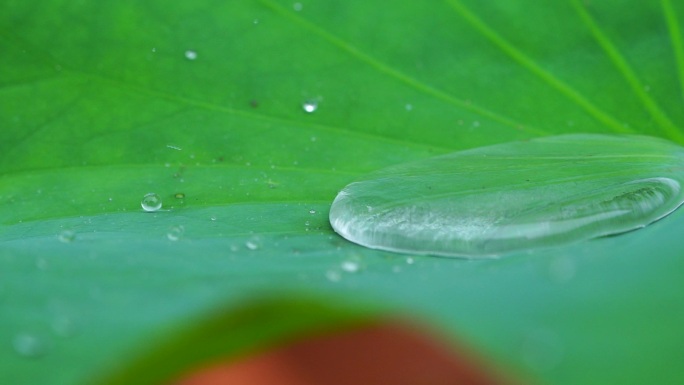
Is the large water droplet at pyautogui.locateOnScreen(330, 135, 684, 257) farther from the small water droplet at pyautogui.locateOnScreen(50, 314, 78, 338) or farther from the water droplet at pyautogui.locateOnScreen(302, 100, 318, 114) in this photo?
the small water droplet at pyautogui.locateOnScreen(50, 314, 78, 338)

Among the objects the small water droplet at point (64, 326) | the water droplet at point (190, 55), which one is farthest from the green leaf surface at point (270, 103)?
the small water droplet at point (64, 326)

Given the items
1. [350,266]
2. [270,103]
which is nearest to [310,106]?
[270,103]

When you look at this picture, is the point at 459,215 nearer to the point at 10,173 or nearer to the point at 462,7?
the point at 462,7

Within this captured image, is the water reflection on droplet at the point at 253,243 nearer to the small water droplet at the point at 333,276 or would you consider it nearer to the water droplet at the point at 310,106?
the small water droplet at the point at 333,276

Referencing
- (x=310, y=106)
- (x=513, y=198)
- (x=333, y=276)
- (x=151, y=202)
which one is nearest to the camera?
(x=333, y=276)

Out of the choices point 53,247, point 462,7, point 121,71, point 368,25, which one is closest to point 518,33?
point 462,7

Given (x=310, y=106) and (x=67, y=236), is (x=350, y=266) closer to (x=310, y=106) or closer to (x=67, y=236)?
(x=67, y=236)
